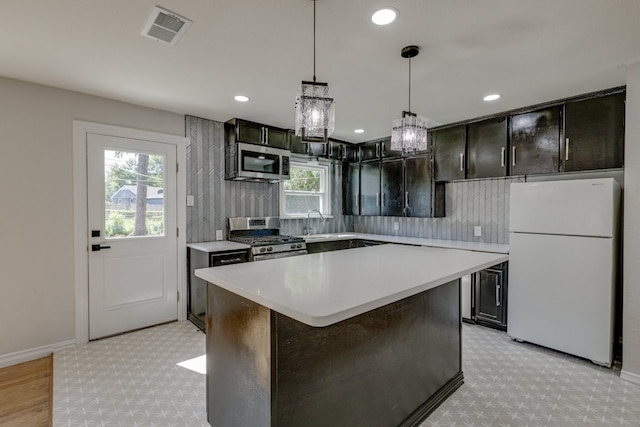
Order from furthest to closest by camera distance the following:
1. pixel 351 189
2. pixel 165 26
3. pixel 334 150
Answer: pixel 351 189
pixel 334 150
pixel 165 26

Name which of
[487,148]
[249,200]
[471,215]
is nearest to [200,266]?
[249,200]

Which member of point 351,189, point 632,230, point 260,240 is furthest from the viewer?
point 351,189

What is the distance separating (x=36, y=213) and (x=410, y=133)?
3.28 meters

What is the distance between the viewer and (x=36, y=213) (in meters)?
2.80

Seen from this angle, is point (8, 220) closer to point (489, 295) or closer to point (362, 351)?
point (362, 351)

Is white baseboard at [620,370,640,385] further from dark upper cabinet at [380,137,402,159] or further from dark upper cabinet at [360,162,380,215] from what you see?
dark upper cabinet at [380,137,402,159]

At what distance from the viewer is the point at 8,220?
2674 millimetres

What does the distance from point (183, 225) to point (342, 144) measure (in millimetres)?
2738

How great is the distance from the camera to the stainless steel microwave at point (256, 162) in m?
3.79

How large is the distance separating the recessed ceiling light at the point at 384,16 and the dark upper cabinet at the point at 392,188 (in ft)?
9.47

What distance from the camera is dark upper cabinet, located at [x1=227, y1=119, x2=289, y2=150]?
12.5 ft

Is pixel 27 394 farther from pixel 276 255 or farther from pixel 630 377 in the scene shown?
pixel 630 377

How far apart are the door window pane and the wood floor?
1.24 m

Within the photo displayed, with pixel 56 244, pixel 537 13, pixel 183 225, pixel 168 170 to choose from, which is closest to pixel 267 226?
pixel 183 225
